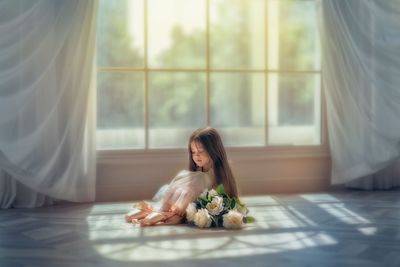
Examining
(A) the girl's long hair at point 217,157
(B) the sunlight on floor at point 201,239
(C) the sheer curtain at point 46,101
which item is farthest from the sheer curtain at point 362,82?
(C) the sheer curtain at point 46,101

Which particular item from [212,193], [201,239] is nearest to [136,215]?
[212,193]

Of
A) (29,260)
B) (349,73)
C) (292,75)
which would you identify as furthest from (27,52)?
(349,73)

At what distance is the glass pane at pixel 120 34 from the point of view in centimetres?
402

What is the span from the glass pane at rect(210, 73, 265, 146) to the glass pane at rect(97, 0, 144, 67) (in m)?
0.62

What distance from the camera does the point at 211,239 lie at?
2.75 m

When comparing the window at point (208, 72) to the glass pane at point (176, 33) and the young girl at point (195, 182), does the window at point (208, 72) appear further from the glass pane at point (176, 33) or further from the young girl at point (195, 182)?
the young girl at point (195, 182)

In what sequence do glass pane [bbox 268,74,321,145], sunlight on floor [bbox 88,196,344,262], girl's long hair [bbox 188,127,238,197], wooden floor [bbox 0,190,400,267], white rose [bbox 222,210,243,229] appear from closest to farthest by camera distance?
wooden floor [bbox 0,190,400,267], sunlight on floor [bbox 88,196,344,262], white rose [bbox 222,210,243,229], girl's long hair [bbox 188,127,238,197], glass pane [bbox 268,74,321,145]

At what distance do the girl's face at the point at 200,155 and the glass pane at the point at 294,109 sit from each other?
1196mm

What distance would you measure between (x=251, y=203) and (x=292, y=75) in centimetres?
114

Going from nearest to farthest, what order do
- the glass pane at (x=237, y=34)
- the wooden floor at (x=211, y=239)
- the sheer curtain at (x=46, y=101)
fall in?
the wooden floor at (x=211, y=239)
the sheer curtain at (x=46, y=101)
the glass pane at (x=237, y=34)

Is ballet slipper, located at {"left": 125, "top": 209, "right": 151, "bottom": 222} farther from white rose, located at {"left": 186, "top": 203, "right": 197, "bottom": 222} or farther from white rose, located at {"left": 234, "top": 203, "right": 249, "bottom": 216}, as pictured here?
white rose, located at {"left": 234, "top": 203, "right": 249, "bottom": 216}

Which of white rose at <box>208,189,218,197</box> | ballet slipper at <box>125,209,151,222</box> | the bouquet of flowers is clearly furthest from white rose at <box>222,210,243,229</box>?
ballet slipper at <box>125,209,151,222</box>

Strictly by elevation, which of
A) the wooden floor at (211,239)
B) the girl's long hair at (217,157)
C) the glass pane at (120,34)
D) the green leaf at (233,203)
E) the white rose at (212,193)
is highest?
the glass pane at (120,34)

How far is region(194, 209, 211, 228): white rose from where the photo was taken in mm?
2998
